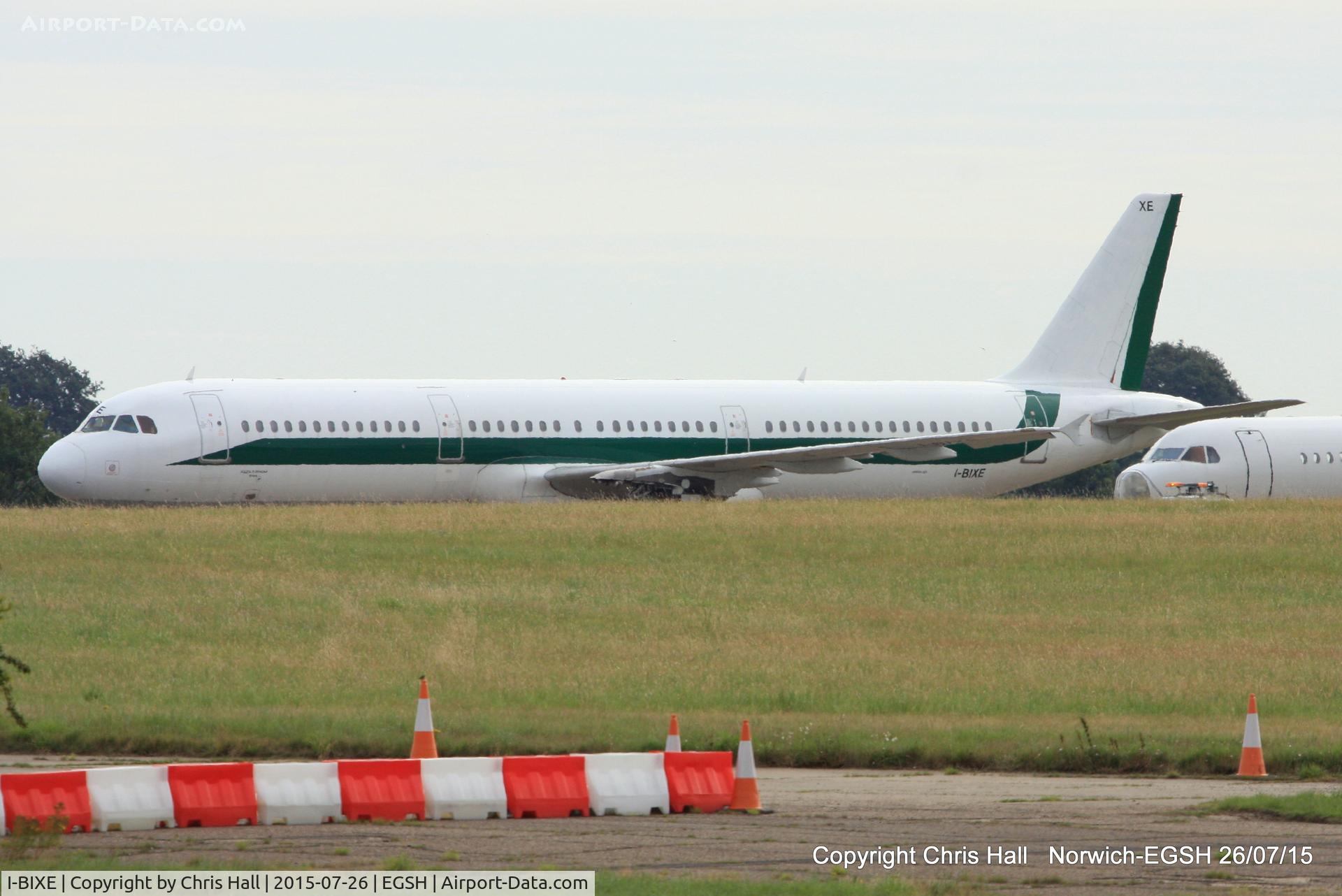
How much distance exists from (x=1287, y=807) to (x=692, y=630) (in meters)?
12.3

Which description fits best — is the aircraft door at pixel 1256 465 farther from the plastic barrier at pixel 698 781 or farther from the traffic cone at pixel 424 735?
the plastic barrier at pixel 698 781

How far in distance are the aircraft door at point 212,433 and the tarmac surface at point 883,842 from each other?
2703 centimetres

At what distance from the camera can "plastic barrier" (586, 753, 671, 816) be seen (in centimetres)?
1532

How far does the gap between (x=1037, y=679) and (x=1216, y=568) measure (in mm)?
10997

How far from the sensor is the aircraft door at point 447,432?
143 ft

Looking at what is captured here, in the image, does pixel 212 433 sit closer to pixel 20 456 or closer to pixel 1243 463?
pixel 1243 463

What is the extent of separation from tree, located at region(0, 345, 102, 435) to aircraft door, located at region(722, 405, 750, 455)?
82.9 m

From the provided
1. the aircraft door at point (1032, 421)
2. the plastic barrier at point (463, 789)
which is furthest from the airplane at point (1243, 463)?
the plastic barrier at point (463, 789)

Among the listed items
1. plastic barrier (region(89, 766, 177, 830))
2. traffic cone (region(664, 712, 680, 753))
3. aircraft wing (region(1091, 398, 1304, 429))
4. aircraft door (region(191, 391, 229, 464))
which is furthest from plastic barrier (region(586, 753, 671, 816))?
aircraft wing (region(1091, 398, 1304, 429))

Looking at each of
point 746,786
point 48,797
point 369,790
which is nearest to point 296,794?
point 369,790

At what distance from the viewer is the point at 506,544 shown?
34250 millimetres

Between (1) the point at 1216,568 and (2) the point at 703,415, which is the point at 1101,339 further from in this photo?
(1) the point at 1216,568

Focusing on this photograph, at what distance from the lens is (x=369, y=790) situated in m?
14.9

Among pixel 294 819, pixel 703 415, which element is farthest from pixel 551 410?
pixel 294 819
